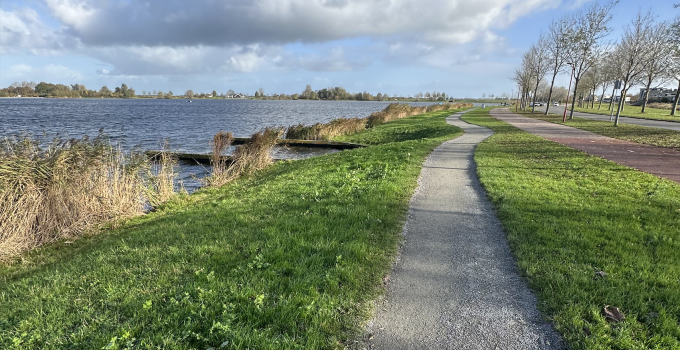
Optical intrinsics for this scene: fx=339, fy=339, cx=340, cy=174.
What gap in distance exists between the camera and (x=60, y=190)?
7.07m

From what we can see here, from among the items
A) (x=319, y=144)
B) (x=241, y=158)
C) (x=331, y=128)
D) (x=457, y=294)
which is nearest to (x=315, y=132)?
(x=331, y=128)

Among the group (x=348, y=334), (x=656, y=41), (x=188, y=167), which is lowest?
(x=188, y=167)

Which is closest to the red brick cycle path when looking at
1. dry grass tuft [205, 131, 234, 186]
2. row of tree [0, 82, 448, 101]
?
dry grass tuft [205, 131, 234, 186]

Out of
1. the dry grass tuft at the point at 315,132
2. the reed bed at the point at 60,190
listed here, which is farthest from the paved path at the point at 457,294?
the dry grass tuft at the point at 315,132

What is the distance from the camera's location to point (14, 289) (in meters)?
4.52

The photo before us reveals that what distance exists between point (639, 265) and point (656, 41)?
34108mm

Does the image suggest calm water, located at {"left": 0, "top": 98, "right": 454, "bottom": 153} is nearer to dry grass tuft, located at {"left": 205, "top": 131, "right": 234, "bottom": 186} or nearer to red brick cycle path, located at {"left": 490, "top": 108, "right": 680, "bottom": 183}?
dry grass tuft, located at {"left": 205, "top": 131, "right": 234, "bottom": 186}

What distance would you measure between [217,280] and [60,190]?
5.44 m

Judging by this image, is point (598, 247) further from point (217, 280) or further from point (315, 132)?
point (315, 132)

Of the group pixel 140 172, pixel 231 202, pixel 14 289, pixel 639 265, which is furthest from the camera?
pixel 140 172

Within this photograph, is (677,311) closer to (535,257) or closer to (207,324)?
(535,257)

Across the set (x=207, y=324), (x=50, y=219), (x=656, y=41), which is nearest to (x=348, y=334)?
(x=207, y=324)

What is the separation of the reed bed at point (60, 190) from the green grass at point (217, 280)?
468mm

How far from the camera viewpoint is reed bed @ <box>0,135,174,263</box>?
248 inches
